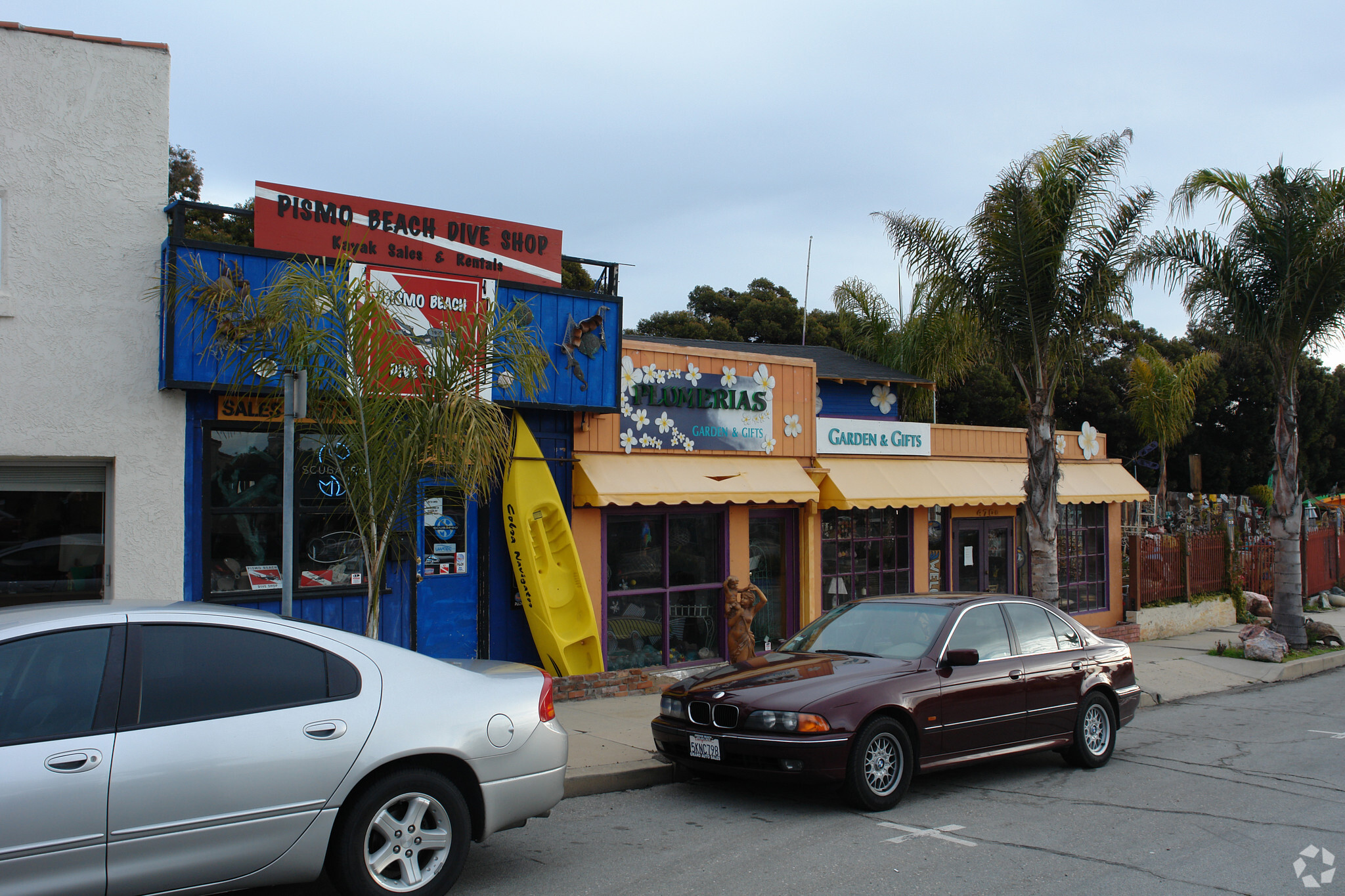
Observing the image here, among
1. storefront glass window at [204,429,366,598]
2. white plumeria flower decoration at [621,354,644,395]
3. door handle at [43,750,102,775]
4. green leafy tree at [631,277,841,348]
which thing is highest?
green leafy tree at [631,277,841,348]

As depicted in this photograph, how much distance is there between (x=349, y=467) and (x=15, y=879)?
12.7ft

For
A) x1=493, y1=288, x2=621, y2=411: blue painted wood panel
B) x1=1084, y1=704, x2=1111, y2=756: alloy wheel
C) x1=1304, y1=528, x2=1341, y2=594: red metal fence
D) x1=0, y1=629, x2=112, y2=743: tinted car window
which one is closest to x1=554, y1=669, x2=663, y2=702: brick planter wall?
x1=493, y1=288, x2=621, y2=411: blue painted wood panel

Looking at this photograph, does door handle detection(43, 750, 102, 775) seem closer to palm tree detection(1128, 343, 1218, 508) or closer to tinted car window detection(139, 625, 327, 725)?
tinted car window detection(139, 625, 327, 725)

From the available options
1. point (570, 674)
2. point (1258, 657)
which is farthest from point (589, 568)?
point (1258, 657)

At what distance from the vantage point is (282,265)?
8945mm

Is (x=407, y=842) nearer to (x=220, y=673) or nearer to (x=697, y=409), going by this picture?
(x=220, y=673)

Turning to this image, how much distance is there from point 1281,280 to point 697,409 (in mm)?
9241

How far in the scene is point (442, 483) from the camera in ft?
26.6

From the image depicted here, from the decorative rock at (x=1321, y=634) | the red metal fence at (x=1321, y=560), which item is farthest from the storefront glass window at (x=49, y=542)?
the red metal fence at (x=1321, y=560)

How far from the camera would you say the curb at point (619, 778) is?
24.1ft

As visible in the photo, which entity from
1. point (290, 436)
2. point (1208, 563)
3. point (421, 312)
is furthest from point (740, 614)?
point (1208, 563)

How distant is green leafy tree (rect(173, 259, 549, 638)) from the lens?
7.05m

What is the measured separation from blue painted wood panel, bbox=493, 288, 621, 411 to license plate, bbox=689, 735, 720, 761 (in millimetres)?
4623

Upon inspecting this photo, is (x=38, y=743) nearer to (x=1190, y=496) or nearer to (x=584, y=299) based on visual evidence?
(x=584, y=299)
